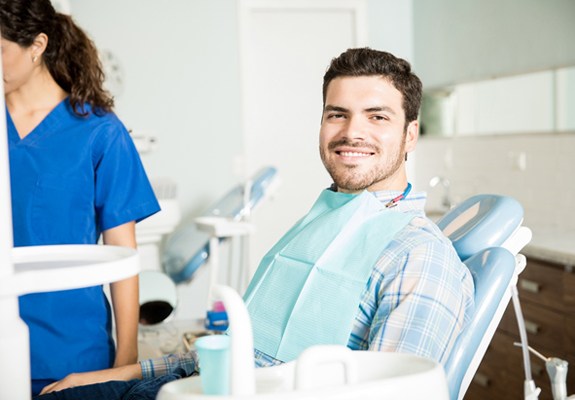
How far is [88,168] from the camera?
1.25 m

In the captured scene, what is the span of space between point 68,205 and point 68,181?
0.05 metres

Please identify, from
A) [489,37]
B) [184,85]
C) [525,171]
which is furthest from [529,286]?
[184,85]

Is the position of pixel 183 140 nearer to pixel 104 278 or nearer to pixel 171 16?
pixel 171 16

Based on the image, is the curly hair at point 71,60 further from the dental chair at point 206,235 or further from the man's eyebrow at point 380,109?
the dental chair at point 206,235

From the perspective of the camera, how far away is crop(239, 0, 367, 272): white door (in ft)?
13.6

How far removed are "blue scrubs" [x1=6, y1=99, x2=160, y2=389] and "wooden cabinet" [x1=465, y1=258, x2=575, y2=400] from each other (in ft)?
5.34

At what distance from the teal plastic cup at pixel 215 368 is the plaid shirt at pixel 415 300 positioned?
494 millimetres

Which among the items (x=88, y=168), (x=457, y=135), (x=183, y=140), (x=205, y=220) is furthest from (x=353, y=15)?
(x=88, y=168)

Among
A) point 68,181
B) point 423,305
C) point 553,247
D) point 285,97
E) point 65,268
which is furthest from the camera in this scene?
point 285,97

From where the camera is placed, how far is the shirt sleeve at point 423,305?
96cm

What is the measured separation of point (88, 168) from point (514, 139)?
2.54m

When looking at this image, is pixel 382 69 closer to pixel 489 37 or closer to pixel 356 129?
pixel 356 129

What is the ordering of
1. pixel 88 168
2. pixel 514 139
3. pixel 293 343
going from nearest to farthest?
pixel 293 343
pixel 88 168
pixel 514 139

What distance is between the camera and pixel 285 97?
165 inches
